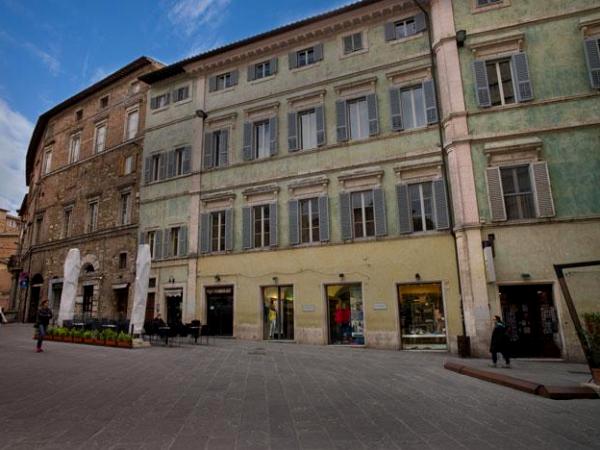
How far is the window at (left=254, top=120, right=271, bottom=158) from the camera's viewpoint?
18.4 meters

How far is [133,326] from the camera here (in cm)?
1456

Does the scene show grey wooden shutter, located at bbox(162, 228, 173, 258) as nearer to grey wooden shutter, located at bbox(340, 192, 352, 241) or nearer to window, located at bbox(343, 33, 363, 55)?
grey wooden shutter, located at bbox(340, 192, 352, 241)

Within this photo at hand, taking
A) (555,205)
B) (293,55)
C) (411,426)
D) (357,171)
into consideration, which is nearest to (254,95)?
(293,55)

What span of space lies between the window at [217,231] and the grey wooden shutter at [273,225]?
262 centimetres

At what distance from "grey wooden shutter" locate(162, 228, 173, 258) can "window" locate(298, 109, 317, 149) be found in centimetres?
804

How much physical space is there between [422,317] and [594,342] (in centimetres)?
717

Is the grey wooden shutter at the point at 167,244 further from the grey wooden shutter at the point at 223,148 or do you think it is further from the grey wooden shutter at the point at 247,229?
the grey wooden shutter at the point at 247,229

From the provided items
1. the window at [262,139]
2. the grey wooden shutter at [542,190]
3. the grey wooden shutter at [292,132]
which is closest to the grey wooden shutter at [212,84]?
the window at [262,139]

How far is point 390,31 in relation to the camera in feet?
53.7

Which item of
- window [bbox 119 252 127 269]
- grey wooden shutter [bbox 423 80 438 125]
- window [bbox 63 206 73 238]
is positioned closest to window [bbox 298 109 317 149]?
grey wooden shutter [bbox 423 80 438 125]

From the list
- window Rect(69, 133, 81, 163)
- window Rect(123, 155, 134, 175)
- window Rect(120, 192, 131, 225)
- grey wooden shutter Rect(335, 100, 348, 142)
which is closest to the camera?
grey wooden shutter Rect(335, 100, 348, 142)

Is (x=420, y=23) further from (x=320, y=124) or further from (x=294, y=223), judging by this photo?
(x=294, y=223)

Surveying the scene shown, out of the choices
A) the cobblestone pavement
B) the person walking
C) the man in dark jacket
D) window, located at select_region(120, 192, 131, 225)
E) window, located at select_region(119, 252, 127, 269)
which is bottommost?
the cobblestone pavement

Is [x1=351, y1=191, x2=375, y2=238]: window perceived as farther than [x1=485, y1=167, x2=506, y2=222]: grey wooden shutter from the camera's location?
Yes
